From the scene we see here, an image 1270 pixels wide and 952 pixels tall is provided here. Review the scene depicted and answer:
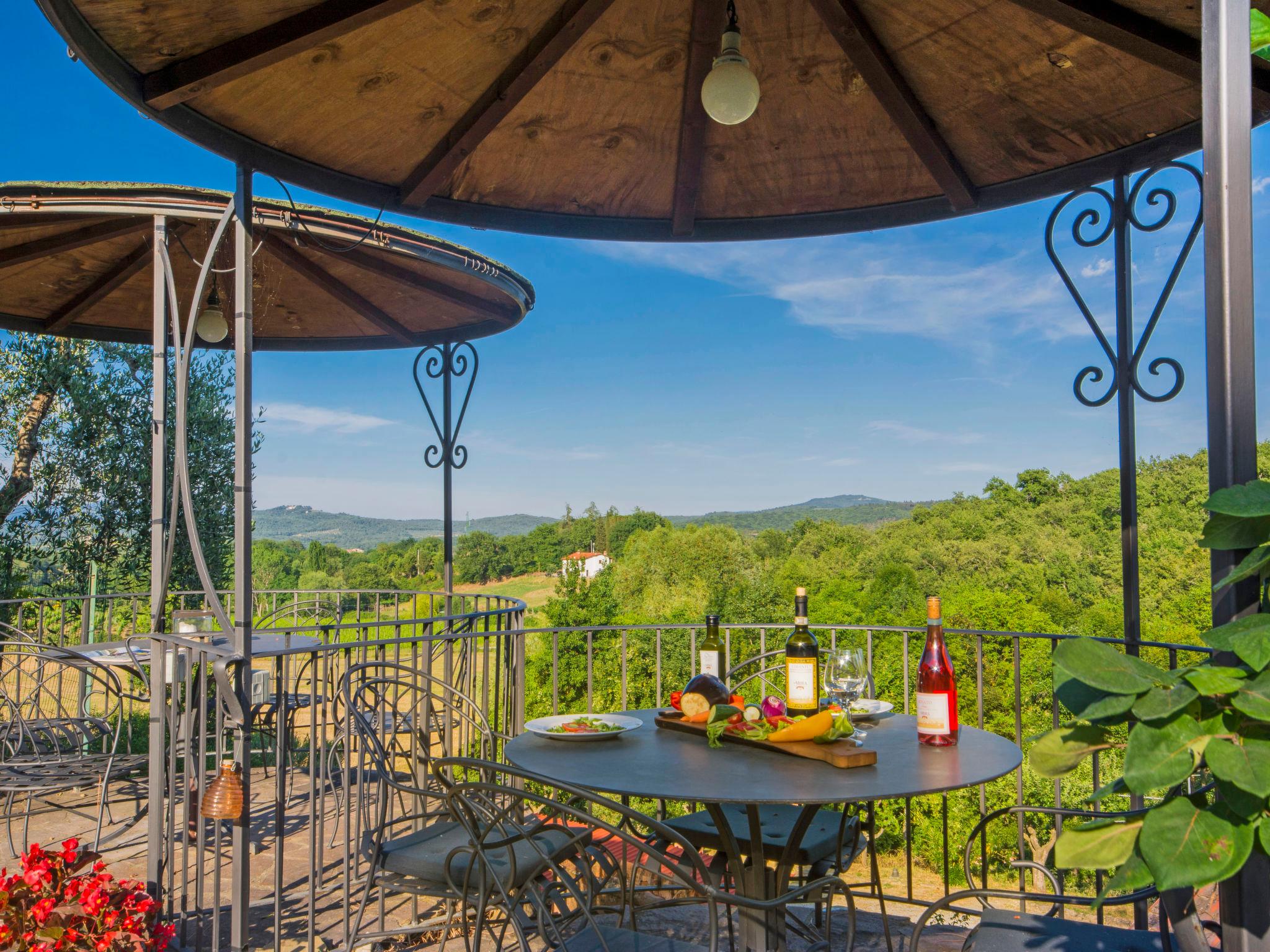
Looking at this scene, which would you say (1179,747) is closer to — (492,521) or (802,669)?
(802,669)

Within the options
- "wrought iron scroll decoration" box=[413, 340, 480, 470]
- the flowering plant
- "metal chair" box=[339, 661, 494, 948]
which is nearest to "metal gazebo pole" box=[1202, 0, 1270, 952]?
"metal chair" box=[339, 661, 494, 948]

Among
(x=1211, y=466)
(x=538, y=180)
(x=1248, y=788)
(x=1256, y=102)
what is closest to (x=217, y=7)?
(x=538, y=180)

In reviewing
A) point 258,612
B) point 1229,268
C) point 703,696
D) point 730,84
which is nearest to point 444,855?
point 703,696

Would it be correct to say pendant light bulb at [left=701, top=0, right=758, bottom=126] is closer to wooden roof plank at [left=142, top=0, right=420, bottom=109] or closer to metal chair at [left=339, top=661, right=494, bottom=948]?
wooden roof plank at [left=142, top=0, right=420, bottom=109]

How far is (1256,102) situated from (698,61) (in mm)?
1658

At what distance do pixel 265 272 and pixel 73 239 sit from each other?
89 cm

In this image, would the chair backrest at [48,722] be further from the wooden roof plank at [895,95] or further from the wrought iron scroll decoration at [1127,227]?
the wrought iron scroll decoration at [1127,227]

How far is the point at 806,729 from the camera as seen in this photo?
2.00 meters

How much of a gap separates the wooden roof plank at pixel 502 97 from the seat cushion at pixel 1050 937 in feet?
7.82

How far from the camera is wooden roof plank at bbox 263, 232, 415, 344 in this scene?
4.26 metres

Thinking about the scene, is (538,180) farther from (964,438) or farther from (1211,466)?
(964,438)

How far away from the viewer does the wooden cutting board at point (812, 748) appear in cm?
182

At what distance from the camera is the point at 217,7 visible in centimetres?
213

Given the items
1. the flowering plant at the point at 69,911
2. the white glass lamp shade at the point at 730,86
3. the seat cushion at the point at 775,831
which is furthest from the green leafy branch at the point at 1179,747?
the flowering plant at the point at 69,911
